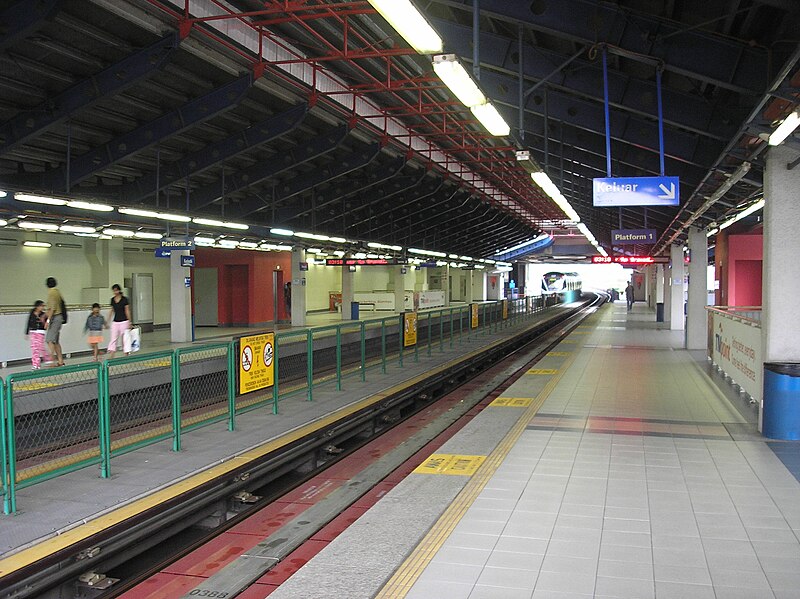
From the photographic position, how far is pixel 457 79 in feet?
22.6

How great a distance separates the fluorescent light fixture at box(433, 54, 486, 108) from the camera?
641 cm

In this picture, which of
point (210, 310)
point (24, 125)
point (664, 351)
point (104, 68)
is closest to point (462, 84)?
point (104, 68)

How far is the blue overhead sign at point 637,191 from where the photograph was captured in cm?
1081

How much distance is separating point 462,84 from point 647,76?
5.44m

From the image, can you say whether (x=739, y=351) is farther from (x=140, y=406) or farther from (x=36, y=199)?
(x=36, y=199)

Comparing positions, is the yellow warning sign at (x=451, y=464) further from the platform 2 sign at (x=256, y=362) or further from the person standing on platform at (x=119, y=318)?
the person standing on platform at (x=119, y=318)

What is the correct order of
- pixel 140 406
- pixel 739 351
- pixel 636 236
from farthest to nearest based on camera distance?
pixel 636 236 < pixel 739 351 < pixel 140 406

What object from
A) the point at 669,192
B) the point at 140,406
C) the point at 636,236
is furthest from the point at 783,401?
the point at 636,236

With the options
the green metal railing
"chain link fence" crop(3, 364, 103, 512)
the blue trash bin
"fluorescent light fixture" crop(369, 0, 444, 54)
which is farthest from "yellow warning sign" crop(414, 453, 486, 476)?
"fluorescent light fixture" crop(369, 0, 444, 54)

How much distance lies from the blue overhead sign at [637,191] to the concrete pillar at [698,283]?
999 cm

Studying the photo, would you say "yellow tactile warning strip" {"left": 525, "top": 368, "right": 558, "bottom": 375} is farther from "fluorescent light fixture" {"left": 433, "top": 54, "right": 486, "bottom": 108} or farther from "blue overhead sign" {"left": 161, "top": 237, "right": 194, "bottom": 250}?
"fluorescent light fixture" {"left": 433, "top": 54, "right": 486, "bottom": 108}

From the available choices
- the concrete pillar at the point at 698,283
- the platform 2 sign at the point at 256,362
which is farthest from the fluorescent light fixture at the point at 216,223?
the concrete pillar at the point at 698,283

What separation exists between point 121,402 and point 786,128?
824 centimetres

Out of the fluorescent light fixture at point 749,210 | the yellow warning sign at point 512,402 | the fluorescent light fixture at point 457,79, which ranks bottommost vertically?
the yellow warning sign at point 512,402
